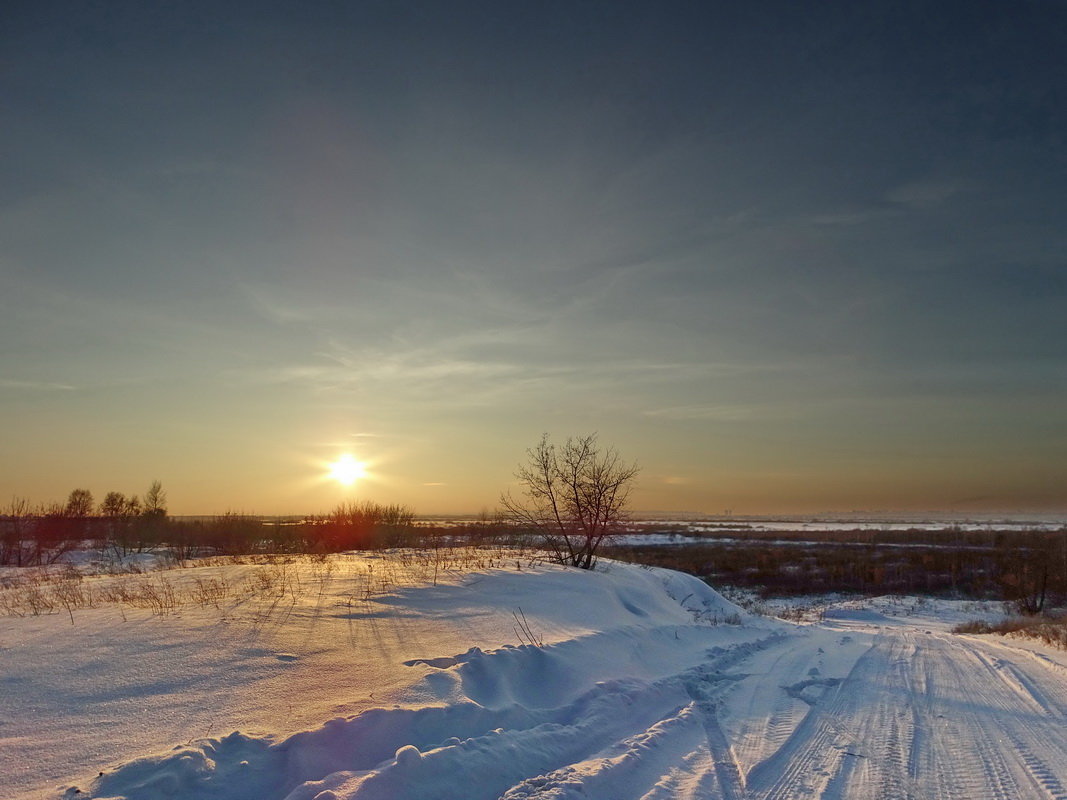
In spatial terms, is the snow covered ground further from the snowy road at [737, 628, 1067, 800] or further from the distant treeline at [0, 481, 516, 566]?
the distant treeline at [0, 481, 516, 566]

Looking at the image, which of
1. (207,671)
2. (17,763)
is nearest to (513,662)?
(207,671)

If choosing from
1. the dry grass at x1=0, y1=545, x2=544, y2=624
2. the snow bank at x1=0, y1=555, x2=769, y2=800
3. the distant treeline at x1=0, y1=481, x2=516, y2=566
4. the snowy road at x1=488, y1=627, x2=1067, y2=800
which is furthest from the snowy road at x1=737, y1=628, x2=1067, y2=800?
the distant treeline at x1=0, y1=481, x2=516, y2=566

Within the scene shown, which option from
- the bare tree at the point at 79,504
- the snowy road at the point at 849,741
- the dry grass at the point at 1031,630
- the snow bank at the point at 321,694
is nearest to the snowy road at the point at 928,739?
the snowy road at the point at 849,741

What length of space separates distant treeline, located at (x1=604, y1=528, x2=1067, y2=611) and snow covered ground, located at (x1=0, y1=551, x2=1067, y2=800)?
21.9 m

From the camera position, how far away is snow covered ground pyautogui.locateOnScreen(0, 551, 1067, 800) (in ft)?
16.2

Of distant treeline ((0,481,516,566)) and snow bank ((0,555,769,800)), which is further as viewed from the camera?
distant treeline ((0,481,516,566))

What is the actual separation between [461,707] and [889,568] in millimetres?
40513

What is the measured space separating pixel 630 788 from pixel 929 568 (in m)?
42.1

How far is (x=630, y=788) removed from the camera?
17.2ft

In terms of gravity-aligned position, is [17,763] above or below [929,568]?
above

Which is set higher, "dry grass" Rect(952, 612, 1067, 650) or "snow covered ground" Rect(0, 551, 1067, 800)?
"snow covered ground" Rect(0, 551, 1067, 800)

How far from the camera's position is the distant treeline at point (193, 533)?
99.7 feet

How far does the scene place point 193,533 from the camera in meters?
40.4

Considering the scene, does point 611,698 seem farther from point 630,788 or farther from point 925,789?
point 925,789
